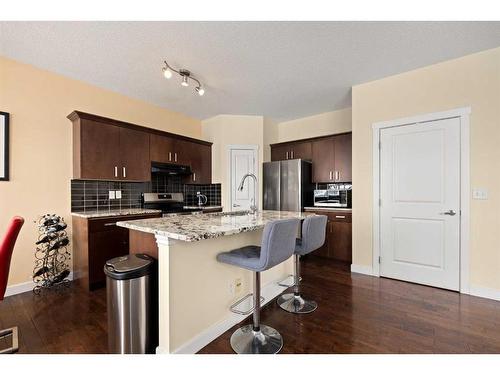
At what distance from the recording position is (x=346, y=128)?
441 cm

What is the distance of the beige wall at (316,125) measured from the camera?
4438 mm

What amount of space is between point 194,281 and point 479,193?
3.08m

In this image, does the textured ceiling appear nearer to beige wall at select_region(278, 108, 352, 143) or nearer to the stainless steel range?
beige wall at select_region(278, 108, 352, 143)

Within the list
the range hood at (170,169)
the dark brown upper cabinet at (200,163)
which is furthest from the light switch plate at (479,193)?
the range hood at (170,169)

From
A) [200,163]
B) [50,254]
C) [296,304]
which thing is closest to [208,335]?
[296,304]

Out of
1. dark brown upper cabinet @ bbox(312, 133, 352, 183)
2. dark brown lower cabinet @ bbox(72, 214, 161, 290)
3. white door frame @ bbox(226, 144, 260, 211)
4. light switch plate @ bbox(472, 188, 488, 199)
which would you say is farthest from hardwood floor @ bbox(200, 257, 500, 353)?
white door frame @ bbox(226, 144, 260, 211)

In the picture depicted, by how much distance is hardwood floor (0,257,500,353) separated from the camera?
1.73 metres

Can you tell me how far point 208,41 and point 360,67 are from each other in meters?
1.83

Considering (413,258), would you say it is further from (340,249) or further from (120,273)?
(120,273)

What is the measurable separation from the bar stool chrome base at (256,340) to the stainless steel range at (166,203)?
233cm

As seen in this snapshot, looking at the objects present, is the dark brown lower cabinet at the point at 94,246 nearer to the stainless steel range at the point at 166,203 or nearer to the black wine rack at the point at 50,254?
the black wine rack at the point at 50,254

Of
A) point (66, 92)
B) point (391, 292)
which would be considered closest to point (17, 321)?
point (66, 92)

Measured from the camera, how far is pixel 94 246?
9.01 ft

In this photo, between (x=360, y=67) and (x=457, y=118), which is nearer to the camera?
(x=457, y=118)
